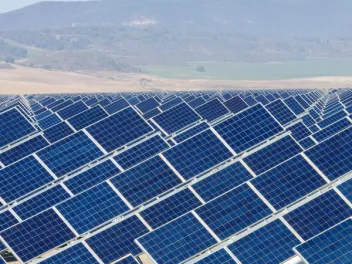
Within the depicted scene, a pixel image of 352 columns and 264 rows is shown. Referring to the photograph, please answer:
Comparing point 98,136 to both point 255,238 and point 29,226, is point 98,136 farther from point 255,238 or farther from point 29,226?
point 255,238

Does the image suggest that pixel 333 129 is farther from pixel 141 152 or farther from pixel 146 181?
pixel 146 181

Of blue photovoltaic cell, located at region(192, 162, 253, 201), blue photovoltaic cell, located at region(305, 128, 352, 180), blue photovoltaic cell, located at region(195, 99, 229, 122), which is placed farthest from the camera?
blue photovoltaic cell, located at region(195, 99, 229, 122)

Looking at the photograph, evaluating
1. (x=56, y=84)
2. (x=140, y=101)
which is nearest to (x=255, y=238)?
(x=140, y=101)

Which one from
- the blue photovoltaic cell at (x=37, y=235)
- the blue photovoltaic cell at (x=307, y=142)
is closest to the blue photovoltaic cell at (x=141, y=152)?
the blue photovoltaic cell at (x=307, y=142)

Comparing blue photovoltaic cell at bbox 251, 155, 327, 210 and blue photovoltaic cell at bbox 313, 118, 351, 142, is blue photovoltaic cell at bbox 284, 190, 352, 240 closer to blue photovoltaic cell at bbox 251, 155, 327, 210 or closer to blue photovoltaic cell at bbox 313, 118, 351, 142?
blue photovoltaic cell at bbox 251, 155, 327, 210

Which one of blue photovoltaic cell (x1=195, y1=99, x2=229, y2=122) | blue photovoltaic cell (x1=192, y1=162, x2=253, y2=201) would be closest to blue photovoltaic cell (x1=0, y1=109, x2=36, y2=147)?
blue photovoltaic cell (x1=195, y1=99, x2=229, y2=122)

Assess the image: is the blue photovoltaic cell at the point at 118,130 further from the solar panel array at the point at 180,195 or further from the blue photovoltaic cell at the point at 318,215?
the blue photovoltaic cell at the point at 318,215
